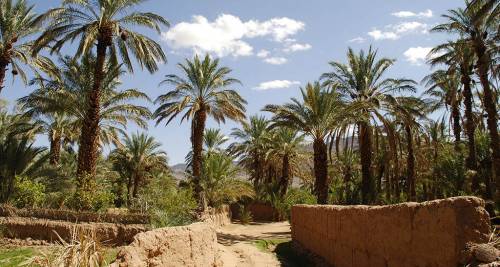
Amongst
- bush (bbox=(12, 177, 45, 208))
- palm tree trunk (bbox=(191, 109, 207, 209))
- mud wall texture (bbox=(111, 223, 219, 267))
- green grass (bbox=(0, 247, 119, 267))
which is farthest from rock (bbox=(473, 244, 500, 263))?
palm tree trunk (bbox=(191, 109, 207, 209))

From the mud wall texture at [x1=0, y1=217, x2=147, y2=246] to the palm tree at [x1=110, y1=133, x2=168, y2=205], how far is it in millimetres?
23958

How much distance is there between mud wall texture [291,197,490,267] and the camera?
6246 millimetres

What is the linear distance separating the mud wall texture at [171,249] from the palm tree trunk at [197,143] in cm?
1386

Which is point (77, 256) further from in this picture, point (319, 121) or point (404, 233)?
point (319, 121)

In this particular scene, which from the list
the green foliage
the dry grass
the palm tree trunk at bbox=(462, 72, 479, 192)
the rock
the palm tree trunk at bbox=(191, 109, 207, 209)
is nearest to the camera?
the rock

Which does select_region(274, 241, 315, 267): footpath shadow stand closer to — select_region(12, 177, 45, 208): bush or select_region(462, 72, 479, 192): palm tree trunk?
select_region(12, 177, 45, 208): bush

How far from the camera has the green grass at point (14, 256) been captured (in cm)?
1010

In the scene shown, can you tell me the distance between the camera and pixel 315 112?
21625 mm

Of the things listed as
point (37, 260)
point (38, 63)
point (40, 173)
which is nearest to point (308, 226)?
point (37, 260)

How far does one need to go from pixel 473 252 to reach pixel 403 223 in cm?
181

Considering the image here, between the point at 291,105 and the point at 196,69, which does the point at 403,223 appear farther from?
the point at 196,69

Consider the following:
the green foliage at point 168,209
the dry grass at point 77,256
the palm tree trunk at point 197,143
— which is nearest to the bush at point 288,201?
the palm tree trunk at point 197,143

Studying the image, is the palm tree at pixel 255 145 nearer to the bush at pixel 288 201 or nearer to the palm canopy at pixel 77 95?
the bush at pixel 288 201

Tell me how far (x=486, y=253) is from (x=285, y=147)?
28.9 meters
